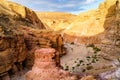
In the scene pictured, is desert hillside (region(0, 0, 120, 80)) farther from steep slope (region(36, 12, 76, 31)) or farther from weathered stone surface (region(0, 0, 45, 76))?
steep slope (region(36, 12, 76, 31))

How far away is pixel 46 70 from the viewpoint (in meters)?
9.29

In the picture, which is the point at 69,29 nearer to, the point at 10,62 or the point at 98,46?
the point at 98,46

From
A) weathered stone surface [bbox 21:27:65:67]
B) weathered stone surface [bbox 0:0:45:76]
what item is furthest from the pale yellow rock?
weathered stone surface [bbox 21:27:65:67]

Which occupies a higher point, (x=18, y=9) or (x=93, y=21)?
(x=18, y=9)

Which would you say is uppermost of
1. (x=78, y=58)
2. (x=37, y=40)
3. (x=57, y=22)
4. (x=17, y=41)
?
(x=57, y=22)

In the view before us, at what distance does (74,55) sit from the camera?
3978 cm

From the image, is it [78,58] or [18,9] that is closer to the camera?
[78,58]

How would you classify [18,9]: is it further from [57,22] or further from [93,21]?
[57,22]

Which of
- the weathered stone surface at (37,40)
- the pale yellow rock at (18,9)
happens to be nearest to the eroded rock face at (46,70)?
the weathered stone surface at (37,40)

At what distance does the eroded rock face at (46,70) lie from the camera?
9.06 metres

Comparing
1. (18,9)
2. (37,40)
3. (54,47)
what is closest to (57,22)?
(18,9)

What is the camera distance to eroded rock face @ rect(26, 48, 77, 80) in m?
9.06

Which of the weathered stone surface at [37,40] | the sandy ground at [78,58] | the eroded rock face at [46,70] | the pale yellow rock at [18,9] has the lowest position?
the sandy ground at [78,58]

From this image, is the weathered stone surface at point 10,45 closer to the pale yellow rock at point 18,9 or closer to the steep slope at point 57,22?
the pale yellow rock at point 18,9
